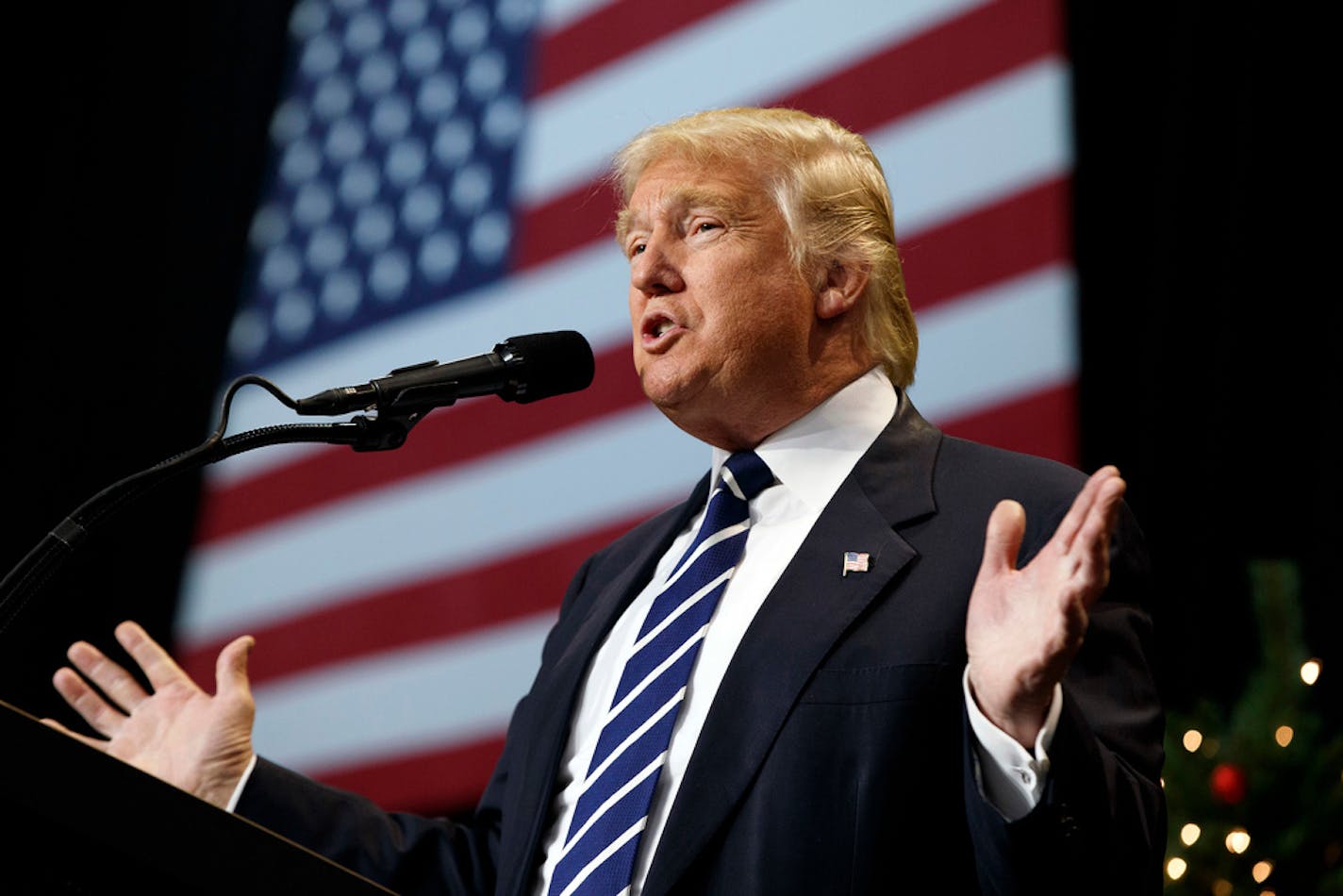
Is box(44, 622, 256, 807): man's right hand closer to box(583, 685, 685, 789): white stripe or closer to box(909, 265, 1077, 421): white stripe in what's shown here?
box(583, 685, 685, 789): white stripe

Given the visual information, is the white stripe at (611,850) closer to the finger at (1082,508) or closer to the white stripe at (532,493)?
the finger at (1082,508)

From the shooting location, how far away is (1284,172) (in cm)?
246

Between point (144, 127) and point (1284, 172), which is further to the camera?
point (144, 127)

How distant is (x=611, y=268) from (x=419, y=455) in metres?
0.63

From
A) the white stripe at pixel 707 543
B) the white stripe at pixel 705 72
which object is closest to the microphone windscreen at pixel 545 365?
the white stripe at pixel 707 543

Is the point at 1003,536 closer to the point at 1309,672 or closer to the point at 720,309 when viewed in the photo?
the point at 720,309

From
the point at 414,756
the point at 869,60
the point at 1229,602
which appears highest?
the point at 869,60

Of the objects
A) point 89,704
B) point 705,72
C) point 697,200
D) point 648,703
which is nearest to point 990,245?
→ point 705,72

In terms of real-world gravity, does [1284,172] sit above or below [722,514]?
above

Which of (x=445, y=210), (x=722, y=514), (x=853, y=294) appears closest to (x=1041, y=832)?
(x=722, y=514)

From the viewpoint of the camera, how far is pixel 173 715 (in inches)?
69.2

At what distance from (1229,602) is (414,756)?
168 centimetres

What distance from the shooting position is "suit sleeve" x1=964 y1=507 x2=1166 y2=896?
1.20 meters

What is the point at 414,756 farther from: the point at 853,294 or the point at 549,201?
the point at 853,294
